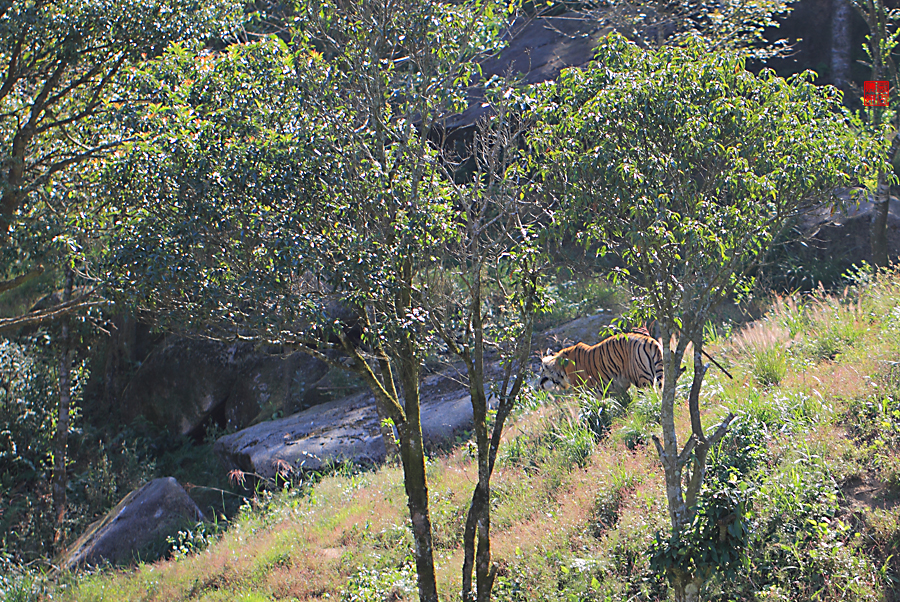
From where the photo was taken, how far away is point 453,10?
5.76 m

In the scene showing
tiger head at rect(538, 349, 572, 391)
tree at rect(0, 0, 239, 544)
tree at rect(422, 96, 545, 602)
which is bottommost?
tiger head at rect(538, 349, 572, 391)

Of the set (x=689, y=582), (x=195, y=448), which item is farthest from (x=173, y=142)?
(x=195, y=448)

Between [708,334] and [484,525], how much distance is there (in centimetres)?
684

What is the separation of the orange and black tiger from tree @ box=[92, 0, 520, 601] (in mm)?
3929

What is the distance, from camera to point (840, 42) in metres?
17.3

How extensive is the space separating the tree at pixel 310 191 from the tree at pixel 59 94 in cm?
373

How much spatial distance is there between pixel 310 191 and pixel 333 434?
305 inches

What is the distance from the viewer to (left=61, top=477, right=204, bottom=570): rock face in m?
10.6

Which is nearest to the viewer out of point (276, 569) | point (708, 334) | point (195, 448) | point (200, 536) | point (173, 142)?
point (173, 142)

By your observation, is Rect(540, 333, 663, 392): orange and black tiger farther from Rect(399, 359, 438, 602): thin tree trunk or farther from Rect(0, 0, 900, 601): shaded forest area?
Rect(399, 359, 438, 602): thin tree trunk

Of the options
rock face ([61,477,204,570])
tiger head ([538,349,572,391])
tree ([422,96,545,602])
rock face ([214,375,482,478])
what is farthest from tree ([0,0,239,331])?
tiger head ([538,349,572,391])

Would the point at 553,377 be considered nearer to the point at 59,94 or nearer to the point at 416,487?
the point at 416,487

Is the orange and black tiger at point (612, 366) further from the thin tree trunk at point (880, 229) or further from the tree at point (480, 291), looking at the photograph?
the thin tree trunk at point (880, 229)

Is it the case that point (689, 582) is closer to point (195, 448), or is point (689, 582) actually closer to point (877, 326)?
point (877, 326)
